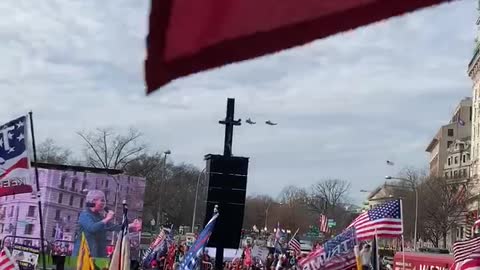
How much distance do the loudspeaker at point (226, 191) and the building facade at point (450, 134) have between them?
10083 centimetres

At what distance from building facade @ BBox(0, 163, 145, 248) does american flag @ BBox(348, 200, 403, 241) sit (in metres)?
15.3

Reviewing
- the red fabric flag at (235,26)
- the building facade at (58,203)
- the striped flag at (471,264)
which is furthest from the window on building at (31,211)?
the red fabric flag at (235,26)

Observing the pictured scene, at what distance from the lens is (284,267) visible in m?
23.6

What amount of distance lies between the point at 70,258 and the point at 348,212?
8553 centimetres

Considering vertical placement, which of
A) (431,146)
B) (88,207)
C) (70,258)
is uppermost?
(431,146)

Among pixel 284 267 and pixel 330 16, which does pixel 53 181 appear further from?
pixel 330 16

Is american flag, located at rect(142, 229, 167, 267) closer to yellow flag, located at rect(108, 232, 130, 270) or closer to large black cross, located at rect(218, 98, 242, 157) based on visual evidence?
large black cross, located at rect(218, 98, 242, 157)

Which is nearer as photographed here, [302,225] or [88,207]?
[88,207]

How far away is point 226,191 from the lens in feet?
53.3

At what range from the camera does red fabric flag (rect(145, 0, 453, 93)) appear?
162cm

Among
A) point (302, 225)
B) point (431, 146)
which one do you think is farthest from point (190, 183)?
point (431, 146)

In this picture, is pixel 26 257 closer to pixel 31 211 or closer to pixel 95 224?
pixel 31 211

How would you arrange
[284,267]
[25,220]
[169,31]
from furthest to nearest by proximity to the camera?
[25,220] < [284,267] < [169,31]

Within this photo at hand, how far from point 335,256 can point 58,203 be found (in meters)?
17.1
